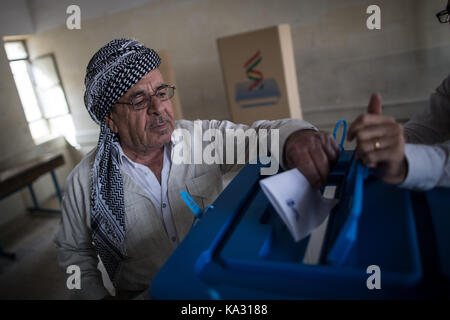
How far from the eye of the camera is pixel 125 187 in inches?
46.4

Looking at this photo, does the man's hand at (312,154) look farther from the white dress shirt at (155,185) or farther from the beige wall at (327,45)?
the beige wall at (327,45)

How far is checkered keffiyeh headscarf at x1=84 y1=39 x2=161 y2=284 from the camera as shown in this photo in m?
1.09

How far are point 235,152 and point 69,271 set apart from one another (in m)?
0.78

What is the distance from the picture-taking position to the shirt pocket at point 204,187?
1227 millimetres

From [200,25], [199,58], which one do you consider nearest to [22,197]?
[199,58]

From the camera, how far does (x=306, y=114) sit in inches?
133

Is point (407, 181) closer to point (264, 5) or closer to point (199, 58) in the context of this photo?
point (264, 5)

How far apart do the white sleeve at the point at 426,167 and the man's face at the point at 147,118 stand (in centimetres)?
83

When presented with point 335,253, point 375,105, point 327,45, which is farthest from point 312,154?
point 327,45

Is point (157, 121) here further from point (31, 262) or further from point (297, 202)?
point (31, 262)

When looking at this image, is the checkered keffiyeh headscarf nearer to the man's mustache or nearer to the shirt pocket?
the man's mustache

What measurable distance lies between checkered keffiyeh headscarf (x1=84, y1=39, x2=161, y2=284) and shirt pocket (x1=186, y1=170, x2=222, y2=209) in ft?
0.88

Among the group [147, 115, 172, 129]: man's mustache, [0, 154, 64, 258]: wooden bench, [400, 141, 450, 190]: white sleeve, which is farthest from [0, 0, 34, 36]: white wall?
[0, 154, 64, 258]: wooden bench
